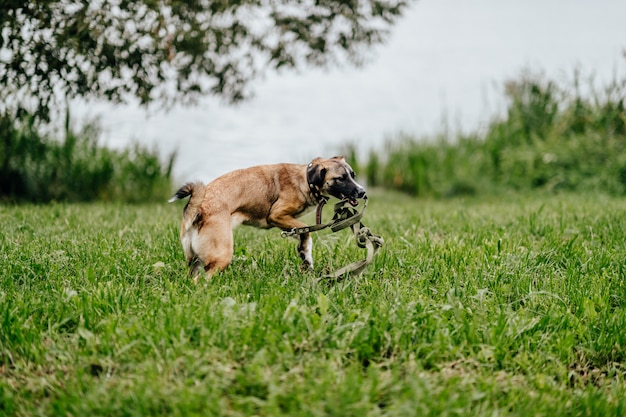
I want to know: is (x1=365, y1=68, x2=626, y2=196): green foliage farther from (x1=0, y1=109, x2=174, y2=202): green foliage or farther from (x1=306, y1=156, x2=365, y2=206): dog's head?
(x1=306, y1=156, x2=365, y2=206): dog's head

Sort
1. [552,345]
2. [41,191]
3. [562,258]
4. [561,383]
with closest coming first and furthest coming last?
[561,383], [552,345], [562,258], [41,191]

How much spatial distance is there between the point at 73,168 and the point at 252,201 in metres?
6.99

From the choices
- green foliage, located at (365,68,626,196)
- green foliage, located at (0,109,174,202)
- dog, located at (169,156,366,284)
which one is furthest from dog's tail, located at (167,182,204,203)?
green foliage, located at (365,68,626,196)

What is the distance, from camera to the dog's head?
4941 millimetres

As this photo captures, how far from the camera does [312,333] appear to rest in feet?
11.8

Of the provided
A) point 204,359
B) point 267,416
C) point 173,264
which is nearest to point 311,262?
point 173,264

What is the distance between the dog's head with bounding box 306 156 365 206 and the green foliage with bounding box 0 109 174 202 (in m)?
6.18

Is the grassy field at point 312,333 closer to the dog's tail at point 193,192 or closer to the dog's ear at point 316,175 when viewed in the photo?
the dog's tail at point 193,192

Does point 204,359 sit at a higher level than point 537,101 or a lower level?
lower

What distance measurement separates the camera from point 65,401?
3129 millimetres

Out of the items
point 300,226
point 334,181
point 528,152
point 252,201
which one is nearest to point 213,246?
point 252,201

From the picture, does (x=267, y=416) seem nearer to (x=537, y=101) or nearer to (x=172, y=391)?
(x=172, y=391)

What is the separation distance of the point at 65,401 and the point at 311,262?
96.1 inches

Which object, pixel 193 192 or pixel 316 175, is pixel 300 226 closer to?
pixel 316 175
